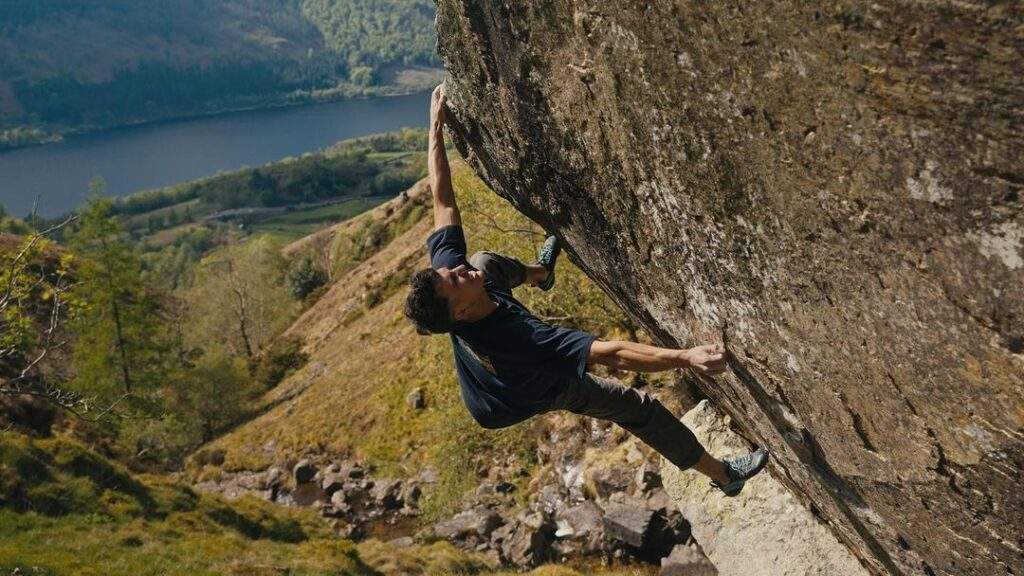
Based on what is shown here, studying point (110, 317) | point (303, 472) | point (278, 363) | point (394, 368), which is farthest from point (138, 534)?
point (278, 363)

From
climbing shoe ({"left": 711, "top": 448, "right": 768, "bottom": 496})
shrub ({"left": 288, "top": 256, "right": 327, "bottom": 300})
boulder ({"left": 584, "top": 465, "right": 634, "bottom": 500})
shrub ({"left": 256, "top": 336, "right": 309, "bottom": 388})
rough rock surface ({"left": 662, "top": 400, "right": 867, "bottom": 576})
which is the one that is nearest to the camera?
climbing shoe ({"left": 711, "top": 448, "right": 768, "bottom": 496})

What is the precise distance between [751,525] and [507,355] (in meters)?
5.58

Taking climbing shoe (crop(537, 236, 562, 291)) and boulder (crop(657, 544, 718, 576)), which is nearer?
climbing shoe (crop(537, 236, 562, 291))

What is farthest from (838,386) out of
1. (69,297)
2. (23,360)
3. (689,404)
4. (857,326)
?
(23,360)

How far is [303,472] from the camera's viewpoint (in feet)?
149

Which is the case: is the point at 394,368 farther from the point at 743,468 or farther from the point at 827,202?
the point at 827,202

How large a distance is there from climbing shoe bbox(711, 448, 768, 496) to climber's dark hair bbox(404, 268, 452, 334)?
4.30m

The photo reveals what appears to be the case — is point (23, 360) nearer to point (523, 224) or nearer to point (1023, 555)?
point (523, 224)

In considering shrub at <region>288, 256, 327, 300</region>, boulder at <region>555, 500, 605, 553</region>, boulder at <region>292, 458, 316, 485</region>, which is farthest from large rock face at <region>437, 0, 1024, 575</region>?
shrub at <region>288, 256, 327, 300</region>

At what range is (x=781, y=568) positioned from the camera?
34.6 feet

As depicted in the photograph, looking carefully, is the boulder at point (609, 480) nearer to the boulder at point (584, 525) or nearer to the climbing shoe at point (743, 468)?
the boulder at point (584, 525)

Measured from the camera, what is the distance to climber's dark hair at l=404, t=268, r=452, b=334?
7.52 metres

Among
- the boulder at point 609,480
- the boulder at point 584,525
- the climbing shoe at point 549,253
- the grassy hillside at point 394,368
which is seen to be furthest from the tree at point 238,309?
the climbing shoe at point 549,253

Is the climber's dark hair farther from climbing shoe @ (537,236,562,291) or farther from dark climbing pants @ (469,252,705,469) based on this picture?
climbing shoe @ (537,236,562,291)
